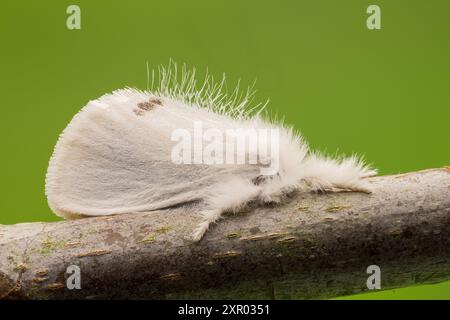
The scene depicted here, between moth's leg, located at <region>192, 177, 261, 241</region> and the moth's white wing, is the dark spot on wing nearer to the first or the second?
the moth's white wing

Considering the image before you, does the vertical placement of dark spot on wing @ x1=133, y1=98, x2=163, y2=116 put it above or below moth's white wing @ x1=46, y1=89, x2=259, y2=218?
above

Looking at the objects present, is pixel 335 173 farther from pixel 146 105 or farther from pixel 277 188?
pixel 146 105

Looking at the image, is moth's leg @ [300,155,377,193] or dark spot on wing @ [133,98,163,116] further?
dark spot on wing @ [133,98,163,116]

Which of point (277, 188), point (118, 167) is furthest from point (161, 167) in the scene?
point (277, 188)

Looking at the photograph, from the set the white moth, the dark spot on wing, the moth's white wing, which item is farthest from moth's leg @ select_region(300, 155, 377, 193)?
the dark spot on wing

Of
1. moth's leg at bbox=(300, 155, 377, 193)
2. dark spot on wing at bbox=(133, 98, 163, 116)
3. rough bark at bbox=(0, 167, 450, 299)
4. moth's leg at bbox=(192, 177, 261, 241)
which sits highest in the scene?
dark spot on wing at bbox=(133, 98, 163, 116)

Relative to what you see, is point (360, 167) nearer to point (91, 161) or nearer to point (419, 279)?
point (419, 279)

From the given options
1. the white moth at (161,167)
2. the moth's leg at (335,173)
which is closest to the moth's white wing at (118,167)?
the white moth at (161,167)
